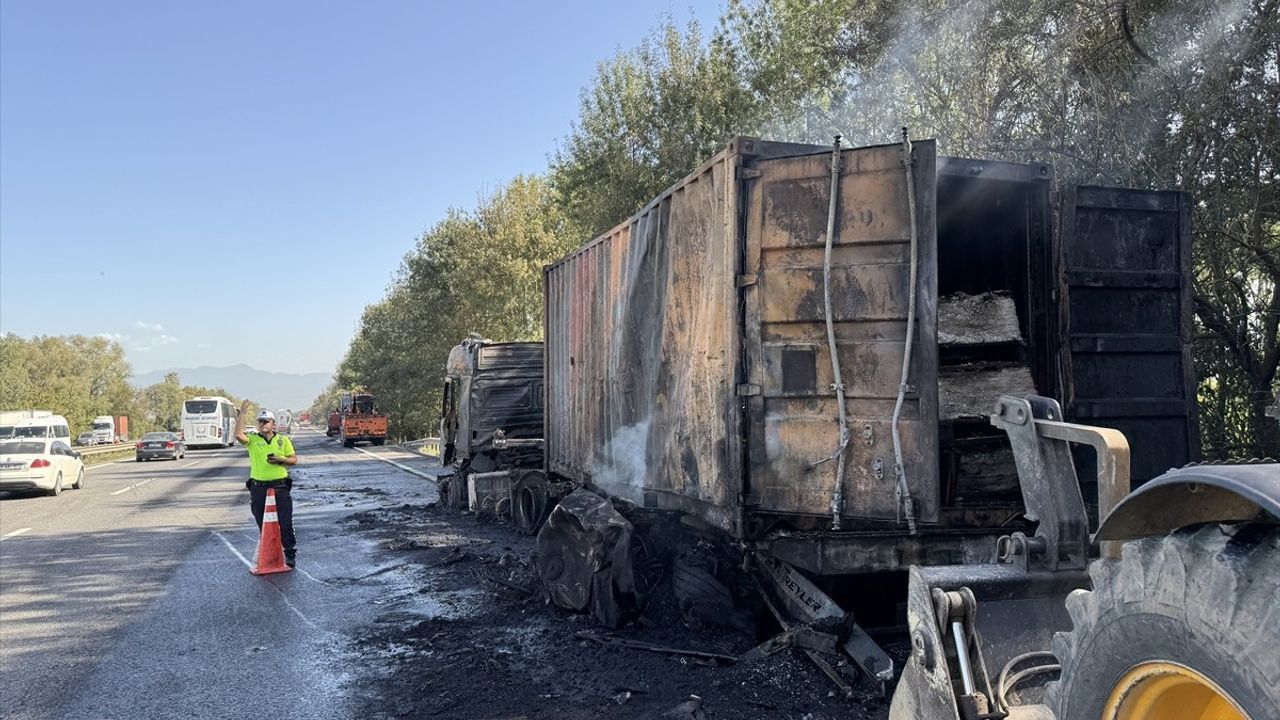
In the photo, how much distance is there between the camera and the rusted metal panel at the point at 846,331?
4.57 meters

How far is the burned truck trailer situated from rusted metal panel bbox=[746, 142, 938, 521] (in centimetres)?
1

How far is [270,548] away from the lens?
8.90 metres

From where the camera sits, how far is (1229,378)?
327 inches

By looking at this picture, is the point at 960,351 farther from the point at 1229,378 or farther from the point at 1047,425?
the point at 1229,378

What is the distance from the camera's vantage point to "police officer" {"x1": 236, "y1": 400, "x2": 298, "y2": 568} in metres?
9.26

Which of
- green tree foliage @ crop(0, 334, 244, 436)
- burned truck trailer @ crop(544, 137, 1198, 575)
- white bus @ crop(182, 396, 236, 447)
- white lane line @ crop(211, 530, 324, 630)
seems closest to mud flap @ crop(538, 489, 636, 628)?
burned truck trailer @ crop(544, 137, 1198, 575)

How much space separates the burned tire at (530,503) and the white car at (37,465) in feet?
43.5

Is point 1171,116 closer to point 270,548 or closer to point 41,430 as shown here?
point 270,548

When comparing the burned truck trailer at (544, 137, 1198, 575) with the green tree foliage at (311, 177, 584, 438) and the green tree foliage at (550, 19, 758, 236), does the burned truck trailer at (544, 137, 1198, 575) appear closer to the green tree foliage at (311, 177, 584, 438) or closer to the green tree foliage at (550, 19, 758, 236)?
the green tree foliage at (550, 19, 758, 236)

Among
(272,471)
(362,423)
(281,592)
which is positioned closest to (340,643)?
(281,592)

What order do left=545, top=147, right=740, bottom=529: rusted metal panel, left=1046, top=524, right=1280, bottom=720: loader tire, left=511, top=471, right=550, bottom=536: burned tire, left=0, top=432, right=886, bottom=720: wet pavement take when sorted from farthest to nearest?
1. left=511, top=471, right=550, bottom=536: burned tire
2. left=545, top=147, right=740, bottom=529: rusted metal panel
3. left=0, top=432, right=886, bottom=720: wet pavement
4. left=1046, top=524, right=1280, bottom=720: loader tire

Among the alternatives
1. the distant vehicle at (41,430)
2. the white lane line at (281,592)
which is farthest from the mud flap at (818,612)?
the distant vehicle at (41,430)

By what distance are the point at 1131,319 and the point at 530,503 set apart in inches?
307

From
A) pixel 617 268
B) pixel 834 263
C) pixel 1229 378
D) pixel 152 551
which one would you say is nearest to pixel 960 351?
pixel 834 263
